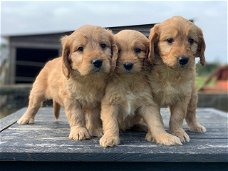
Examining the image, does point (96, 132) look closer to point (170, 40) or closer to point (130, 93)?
point (130, 93)

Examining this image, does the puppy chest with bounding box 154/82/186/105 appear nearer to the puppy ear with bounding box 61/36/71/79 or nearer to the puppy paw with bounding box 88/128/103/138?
the puppy paw with bounding box 88/128/103/138

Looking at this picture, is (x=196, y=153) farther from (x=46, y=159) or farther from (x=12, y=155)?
(x=12, y=155)

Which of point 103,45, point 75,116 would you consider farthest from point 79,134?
point 103,45

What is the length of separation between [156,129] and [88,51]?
2.51ft

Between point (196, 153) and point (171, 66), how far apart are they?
2.15 ft

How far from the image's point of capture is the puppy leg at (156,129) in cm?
305

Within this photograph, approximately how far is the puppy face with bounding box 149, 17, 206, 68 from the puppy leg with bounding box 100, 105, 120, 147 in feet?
1.61

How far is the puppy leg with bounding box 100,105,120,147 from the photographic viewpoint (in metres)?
2.96

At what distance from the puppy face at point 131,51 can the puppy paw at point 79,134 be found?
532 mm

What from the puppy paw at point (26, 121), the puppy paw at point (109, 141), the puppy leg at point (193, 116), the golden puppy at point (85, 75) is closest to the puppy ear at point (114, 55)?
the golden puppy at point (85, 75)

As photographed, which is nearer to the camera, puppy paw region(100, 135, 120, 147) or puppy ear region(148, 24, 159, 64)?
puppy paw region(100, 135, 120, 147)

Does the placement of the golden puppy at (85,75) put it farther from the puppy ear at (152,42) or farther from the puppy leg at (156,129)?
the puppy leg at (156,129)

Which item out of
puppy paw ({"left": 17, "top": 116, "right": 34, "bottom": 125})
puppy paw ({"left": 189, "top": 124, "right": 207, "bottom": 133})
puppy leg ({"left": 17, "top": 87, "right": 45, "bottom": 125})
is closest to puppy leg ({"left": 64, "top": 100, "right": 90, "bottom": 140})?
puppy leg ({"left": 17, "top": 87, "right": 45, "bottom": 125})

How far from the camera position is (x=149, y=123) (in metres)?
3.23
